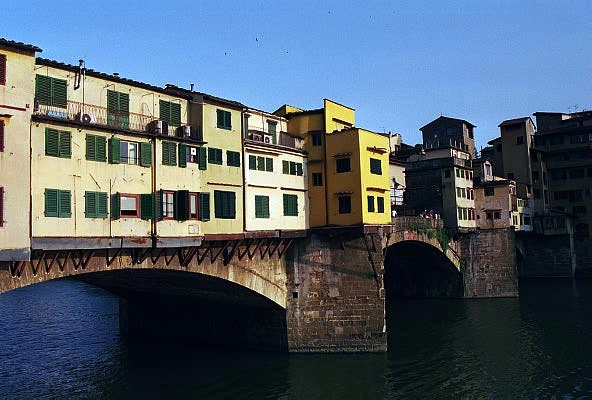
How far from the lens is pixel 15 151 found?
995 inches

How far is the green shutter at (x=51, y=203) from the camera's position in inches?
1045

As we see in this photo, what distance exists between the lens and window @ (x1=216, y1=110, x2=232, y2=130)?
121ft

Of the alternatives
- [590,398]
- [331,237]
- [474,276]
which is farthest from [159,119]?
[474,276]

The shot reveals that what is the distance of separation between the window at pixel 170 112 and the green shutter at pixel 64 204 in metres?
9.15

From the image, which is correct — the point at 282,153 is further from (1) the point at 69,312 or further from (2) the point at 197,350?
(1) the point at 69,312

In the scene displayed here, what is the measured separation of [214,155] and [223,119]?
9.63 ft

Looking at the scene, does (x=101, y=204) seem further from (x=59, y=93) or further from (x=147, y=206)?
(x=59, y=93)

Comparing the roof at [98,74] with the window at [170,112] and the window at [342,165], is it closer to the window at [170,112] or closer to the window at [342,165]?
the window at [170,112]

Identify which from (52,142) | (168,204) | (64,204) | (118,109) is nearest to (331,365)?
(168,204)

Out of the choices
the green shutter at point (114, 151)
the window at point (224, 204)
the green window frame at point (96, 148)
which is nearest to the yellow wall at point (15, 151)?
the green window frame at point (96, 148)

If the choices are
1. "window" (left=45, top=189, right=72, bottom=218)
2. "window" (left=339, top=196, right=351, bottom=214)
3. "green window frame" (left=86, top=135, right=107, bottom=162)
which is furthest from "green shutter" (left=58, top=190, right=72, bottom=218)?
"window" (left=339, top=196, right=351, bottom=214)

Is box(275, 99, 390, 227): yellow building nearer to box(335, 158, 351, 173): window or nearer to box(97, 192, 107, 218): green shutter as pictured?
box(335, 158, 351, 173): window

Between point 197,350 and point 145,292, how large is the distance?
7.00 m

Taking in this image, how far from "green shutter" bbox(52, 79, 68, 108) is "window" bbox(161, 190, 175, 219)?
7663 mm
